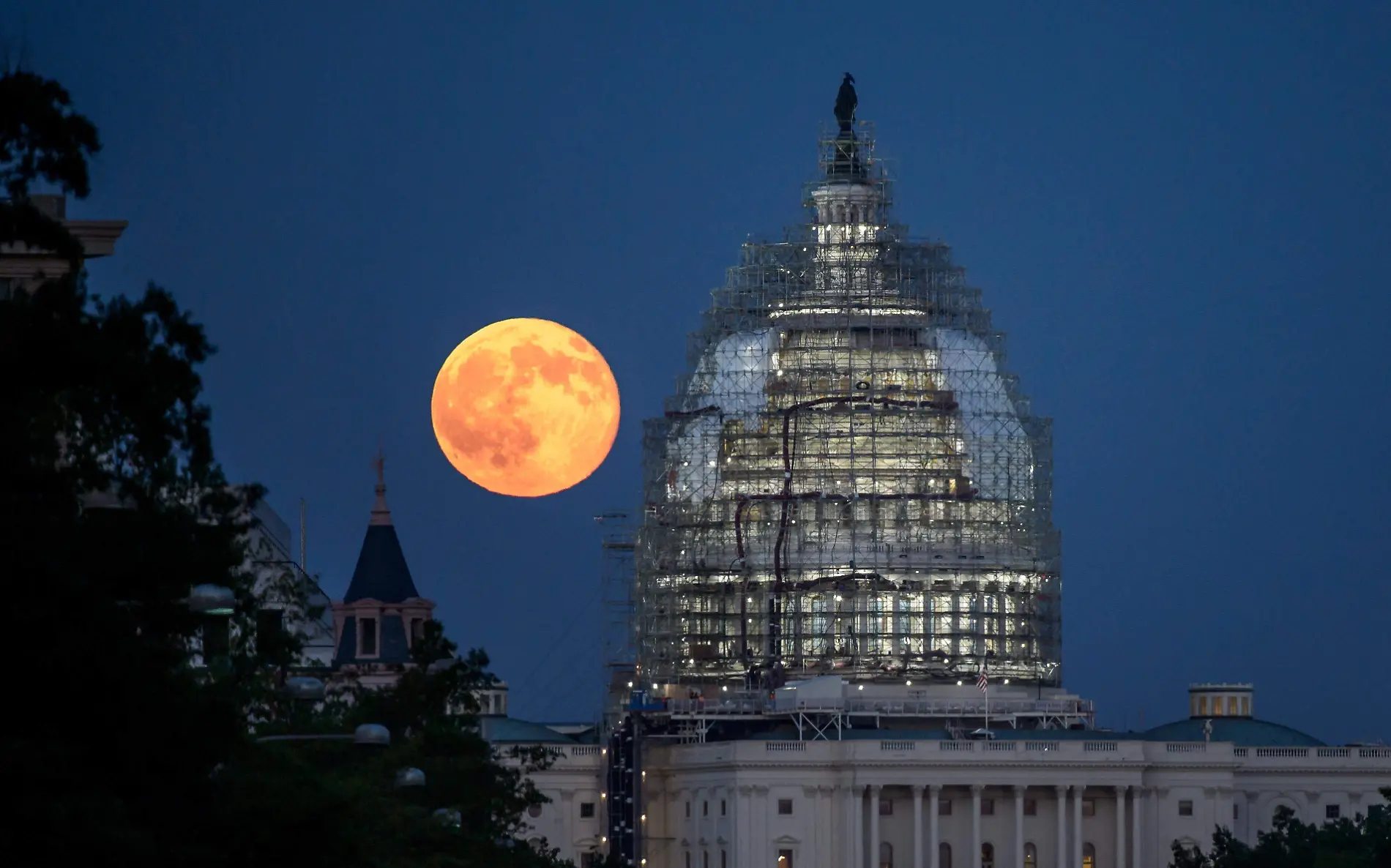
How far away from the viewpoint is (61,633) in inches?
2621

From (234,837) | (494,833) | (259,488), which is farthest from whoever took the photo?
(494,833)

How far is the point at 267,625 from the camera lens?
363 ft

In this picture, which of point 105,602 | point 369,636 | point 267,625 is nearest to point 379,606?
point 369,636

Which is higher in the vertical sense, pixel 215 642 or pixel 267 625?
pixel 267 625

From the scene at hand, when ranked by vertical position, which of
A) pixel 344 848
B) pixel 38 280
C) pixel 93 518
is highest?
pixel 38 280

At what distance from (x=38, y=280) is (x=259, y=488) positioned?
32.4 feet

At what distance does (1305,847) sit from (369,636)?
1556 inches

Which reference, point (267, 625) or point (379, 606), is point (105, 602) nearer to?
point (267, 625)

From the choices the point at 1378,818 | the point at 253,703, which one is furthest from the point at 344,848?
the point at 1378,818

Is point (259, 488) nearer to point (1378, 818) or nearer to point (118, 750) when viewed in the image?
point (118, 750)

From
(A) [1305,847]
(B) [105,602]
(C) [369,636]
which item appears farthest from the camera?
(C) [369,636]

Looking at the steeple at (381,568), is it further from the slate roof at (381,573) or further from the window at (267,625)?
the window at (267,625)

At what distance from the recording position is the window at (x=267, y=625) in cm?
10706

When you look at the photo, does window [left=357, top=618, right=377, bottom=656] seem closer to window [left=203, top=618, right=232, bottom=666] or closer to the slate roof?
the slate roof
